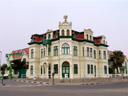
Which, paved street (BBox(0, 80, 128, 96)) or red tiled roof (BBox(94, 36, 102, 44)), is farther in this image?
red tiled roof (BBox(94, 36, 102, 44))

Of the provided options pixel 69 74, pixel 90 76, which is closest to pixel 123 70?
pixel 90 76

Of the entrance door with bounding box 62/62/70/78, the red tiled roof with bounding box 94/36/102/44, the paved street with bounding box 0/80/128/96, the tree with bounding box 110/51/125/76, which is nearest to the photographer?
the paved street with bounding box 0/80/128/96

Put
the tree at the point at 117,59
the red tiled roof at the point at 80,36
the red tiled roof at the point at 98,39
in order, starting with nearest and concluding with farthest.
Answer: the red tiled roof at the point at 80,36 → the red tiled roof at the point at 98,39 → the tree at the point at 117,59

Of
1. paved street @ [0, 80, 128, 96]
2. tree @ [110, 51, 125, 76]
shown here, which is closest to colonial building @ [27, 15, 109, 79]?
tree @ [110, 51, 125, 76]

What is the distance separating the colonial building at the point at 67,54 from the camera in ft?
113

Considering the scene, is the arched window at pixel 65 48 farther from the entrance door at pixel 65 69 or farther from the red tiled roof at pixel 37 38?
the red tiled roof at pixel 37 38

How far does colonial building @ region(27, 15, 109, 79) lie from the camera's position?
1352 inches

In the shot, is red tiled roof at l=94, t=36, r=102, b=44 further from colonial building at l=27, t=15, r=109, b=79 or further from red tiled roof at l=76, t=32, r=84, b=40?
red tiled roof at l=76, t=32, r=84, b=40

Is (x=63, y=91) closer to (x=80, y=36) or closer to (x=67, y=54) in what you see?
(x=67, y=54)

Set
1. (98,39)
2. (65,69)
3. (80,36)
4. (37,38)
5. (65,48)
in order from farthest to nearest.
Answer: (98,39), (37,38), (80,36), (65,48), (65,69)

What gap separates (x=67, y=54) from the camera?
3403cm

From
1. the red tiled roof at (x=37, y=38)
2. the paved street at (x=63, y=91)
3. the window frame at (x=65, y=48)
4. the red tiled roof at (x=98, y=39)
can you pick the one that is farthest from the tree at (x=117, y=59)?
the paved street at (x=63, y=91)

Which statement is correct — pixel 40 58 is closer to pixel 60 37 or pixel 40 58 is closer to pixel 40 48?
pixel 40 48

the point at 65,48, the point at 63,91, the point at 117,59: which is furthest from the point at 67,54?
the point at 117,59
